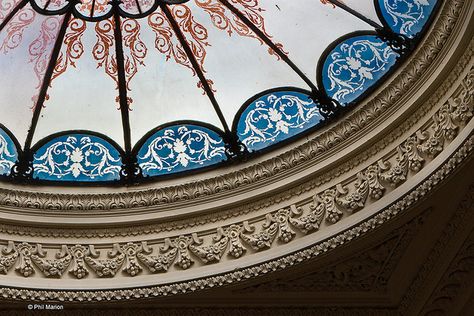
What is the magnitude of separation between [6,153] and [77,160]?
29.3 inches

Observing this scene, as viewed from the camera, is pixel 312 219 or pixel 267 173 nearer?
pixel 312 219

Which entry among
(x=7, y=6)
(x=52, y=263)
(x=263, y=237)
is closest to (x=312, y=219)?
(x=263, y=237)

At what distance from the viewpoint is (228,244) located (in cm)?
945

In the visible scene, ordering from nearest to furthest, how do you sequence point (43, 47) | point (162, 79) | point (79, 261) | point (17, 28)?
point (79, 261) < point (17, 28) < point (43, 47) < point (162, 79)

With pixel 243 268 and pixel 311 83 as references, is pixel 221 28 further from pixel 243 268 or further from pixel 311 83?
pixel 243 268

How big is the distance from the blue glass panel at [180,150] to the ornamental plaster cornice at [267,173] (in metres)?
0.26

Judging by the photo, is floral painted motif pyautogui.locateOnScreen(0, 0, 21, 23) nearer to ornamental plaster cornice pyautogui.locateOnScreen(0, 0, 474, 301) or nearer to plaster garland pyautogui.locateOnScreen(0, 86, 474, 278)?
ornamental plaster cornice pyautogui.locateOnScreen(0, 0, 474, 301)

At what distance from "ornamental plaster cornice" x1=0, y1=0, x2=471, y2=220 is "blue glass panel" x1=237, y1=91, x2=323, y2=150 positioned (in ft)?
0.80

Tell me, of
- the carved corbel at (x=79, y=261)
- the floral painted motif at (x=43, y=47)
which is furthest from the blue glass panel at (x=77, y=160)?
the carved corbel at (x=79, y=261)

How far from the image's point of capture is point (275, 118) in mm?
10062

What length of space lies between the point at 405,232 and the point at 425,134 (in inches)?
37.1

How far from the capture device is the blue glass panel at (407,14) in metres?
9.40

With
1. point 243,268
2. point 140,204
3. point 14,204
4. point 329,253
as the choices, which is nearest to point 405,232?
point 329,253

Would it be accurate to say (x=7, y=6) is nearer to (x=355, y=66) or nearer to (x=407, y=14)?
(x=355, y=66)
